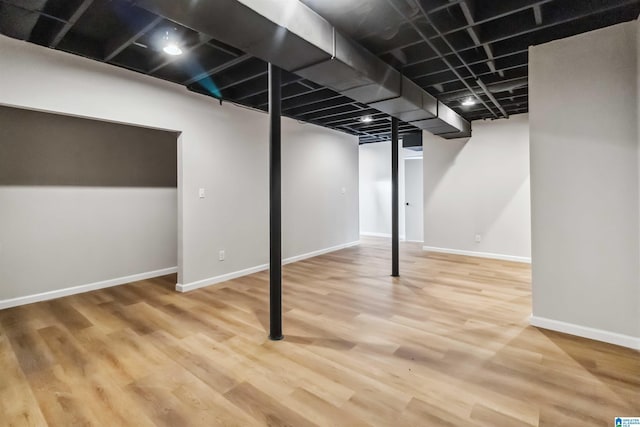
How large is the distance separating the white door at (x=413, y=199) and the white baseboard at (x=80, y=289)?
573cm

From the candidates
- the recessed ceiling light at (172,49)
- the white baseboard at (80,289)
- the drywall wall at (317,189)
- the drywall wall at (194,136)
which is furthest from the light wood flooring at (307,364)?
the recessed ceiling light at (172,49)

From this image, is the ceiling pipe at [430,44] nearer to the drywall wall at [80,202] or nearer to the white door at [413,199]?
the white door at [413,199]

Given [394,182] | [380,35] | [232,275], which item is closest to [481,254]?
[394,182]

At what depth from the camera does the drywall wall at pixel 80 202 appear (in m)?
3.42

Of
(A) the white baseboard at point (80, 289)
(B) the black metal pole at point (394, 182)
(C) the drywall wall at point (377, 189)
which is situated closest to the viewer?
(A) the white baseboard at point (80, 289)

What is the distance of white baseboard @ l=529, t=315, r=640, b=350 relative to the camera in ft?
7.95

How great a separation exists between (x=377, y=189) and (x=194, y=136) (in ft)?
19.7

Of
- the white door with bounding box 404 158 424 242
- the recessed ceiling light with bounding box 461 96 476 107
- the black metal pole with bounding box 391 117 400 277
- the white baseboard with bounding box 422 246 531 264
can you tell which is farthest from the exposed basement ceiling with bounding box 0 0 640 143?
the white door with bounding box 404 158 424 242

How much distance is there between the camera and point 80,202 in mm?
3934

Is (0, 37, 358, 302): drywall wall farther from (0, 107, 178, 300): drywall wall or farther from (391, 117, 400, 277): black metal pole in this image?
(391, 117, 400, 277): black metal pole

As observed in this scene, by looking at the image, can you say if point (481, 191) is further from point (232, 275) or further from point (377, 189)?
point (232, 275)

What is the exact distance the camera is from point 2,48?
2.69 meters

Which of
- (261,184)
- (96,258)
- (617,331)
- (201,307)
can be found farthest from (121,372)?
(617,331)

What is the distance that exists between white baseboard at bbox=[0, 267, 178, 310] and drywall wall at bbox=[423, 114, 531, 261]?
5.23 metres
